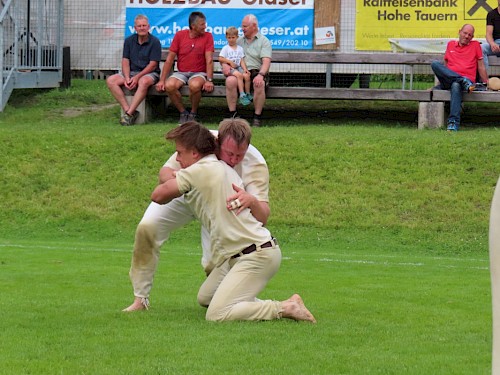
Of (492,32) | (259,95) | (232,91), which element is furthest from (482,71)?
(232,91)

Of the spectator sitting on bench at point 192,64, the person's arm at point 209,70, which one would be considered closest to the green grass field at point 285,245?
the spectator sitting on bench at point 192,64

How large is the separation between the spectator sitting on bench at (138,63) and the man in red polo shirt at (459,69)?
16.8 ft

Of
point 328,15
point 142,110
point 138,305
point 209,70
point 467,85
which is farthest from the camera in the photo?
point 328,15

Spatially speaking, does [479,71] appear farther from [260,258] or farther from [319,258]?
[260,258]

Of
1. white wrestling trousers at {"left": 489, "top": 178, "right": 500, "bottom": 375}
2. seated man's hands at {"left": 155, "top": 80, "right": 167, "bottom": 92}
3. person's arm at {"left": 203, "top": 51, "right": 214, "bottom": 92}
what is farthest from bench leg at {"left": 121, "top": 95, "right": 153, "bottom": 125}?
white wrestling trousers at {"left": 489, "top": 178, "right": 500, "bottom": 375}

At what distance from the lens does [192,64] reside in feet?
64.7

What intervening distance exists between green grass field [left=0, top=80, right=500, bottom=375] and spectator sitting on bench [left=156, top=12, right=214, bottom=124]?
0.86 metres

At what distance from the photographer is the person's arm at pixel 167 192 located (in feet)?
24.9

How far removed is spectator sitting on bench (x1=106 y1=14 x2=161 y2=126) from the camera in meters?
19.8

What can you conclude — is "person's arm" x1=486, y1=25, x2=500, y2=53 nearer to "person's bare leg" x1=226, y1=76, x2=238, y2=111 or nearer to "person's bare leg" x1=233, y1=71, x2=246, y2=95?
"person's bare leg" x1=233, y1=71, x2=246, y2=95

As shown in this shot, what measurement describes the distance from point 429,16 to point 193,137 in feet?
48.4

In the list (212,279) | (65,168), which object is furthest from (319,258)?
(65,168)

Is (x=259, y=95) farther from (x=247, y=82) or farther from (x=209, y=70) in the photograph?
(x=209, y=70)

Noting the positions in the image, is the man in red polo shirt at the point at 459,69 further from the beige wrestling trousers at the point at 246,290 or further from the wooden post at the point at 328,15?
the beige wrestling trousers at the point at 246,290
